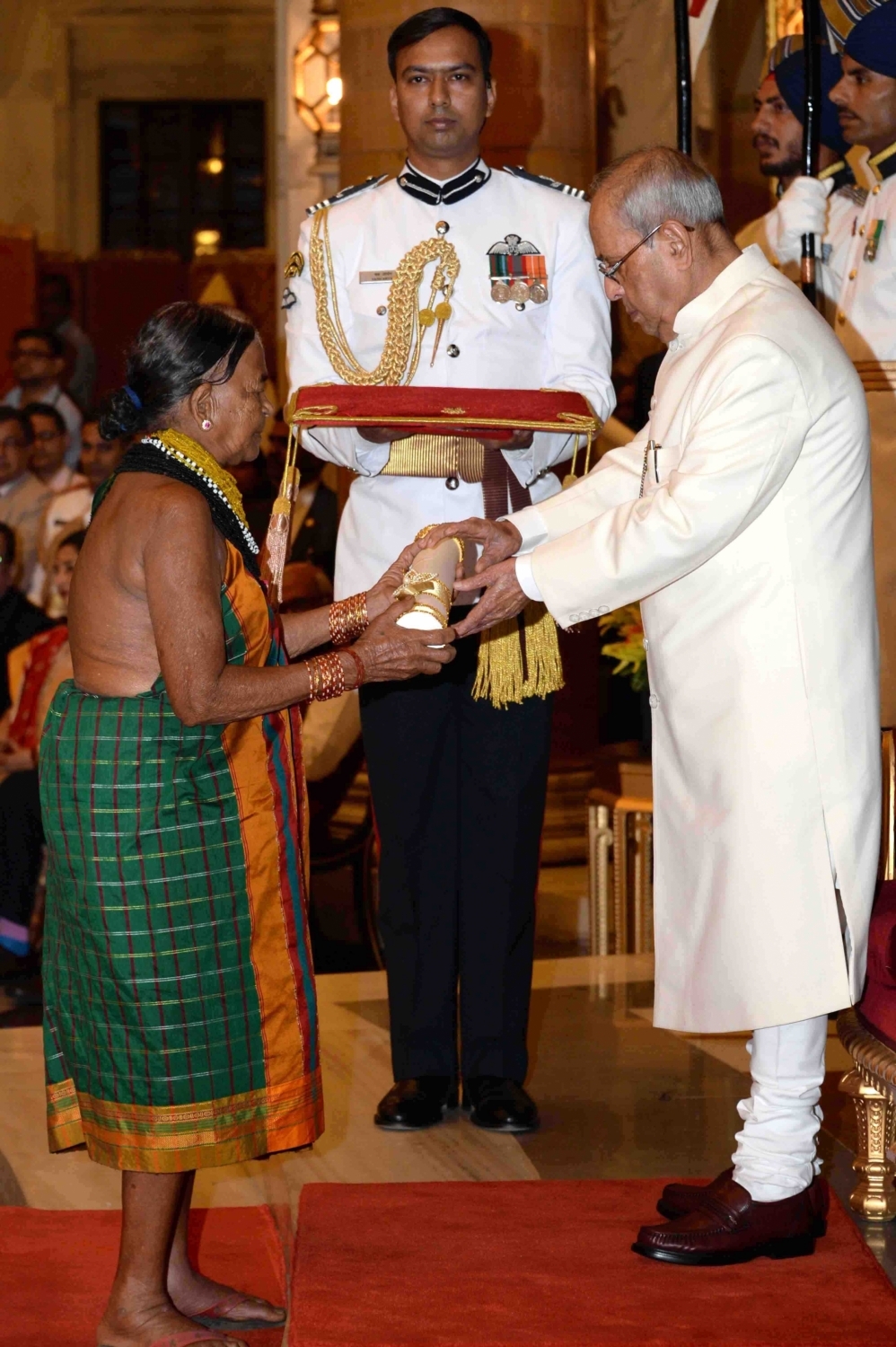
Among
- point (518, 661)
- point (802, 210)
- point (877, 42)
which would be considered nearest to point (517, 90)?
point (877, 42)

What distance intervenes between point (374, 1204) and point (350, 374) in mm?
1629

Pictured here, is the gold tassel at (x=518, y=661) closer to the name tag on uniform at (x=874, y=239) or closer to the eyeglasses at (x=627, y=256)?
the eyeglasses at (x=627, y=256)

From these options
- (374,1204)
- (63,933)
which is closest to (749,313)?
(63,933)

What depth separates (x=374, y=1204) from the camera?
3.31 metres

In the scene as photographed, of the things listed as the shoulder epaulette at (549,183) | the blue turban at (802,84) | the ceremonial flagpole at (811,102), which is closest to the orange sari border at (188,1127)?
the shoulder epaulette at (549,183)

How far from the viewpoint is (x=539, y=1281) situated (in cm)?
294

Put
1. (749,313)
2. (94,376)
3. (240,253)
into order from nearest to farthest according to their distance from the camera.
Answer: (749,313), (94,376), (240,253)

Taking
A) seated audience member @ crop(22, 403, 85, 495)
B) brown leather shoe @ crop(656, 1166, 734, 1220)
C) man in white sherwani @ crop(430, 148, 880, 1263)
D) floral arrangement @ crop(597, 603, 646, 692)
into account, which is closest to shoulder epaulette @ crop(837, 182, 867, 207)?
floral arrangement @ crop(597, 603, 646, 692)

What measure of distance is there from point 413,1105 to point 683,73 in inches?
94.0

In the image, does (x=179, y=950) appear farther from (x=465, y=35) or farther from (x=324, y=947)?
(x=324, y=947)

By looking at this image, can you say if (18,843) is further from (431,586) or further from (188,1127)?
(188,1127)

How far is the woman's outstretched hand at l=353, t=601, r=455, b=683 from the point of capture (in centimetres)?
298

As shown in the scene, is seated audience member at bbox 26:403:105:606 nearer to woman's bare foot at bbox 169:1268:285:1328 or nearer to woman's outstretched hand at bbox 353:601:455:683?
woman's outstretched hand at bbox 353:601:455:683

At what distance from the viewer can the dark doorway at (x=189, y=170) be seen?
1293 centimetres
